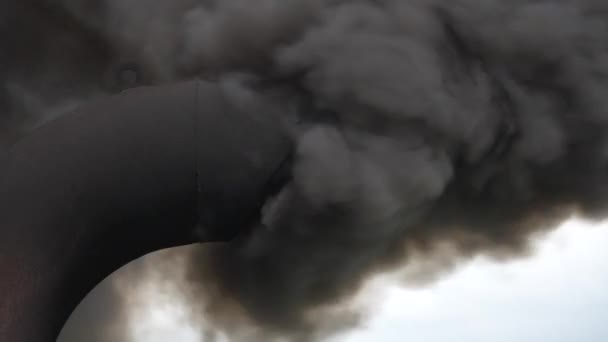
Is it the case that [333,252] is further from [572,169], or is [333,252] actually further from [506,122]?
[572,169]

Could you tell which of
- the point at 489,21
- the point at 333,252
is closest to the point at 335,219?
the point at 333,252

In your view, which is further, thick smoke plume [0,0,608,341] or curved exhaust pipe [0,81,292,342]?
thick smoke plume [0,0,608,341]

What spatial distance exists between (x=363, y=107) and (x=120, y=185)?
1.53 m

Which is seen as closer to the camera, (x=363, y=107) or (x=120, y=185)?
(x=120, y=185)

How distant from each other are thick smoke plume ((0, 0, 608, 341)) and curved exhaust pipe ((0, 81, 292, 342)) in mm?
323

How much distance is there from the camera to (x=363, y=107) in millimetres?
4539

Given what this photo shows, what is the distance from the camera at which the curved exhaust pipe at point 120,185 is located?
3.82 metres

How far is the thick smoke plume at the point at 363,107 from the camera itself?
4.53 metres

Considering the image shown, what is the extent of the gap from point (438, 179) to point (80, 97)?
9.13ft

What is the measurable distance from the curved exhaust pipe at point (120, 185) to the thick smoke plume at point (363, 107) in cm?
32

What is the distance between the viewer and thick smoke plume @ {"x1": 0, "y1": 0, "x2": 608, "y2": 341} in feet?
14.9

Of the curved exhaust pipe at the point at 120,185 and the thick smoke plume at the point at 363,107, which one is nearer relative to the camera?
the curved exhaust pipe at the point at 120,185

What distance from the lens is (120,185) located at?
402 centimetres

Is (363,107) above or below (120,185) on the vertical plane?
above
